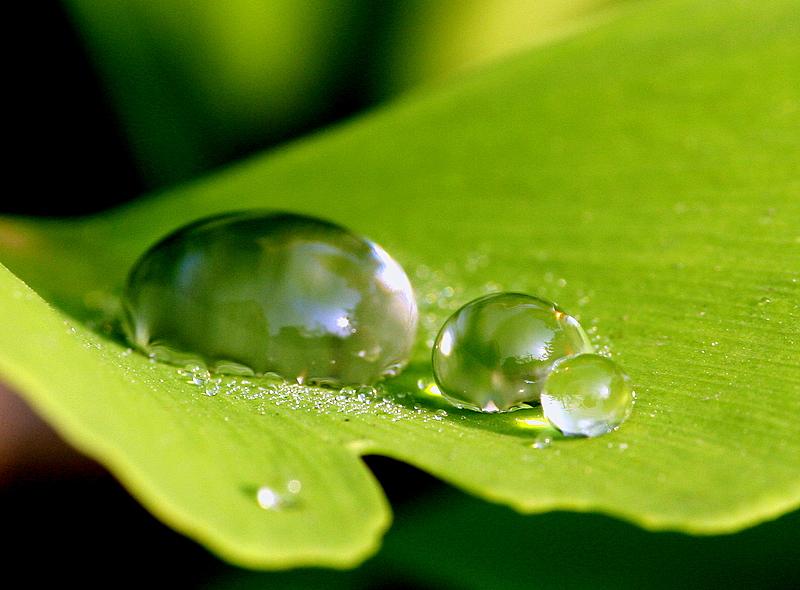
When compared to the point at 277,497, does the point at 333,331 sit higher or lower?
higher

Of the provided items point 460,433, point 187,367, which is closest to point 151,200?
point 187,367

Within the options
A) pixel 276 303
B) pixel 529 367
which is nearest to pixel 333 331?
pixel 276 303

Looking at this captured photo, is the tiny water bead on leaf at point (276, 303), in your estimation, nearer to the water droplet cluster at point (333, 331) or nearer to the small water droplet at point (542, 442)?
the water droplet cluster at point (333, 331)

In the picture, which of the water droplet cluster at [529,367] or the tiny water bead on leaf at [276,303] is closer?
the water droplet cluster at [529,367]

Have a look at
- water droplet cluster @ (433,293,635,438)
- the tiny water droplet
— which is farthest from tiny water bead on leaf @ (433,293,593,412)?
the tiny water droplet

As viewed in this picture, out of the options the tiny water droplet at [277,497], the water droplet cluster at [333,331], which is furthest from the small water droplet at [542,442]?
the tiny water droplet at [277,497]

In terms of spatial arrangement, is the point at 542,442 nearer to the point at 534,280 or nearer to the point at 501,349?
the point at 501,349

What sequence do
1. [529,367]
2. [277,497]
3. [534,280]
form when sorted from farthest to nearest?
[534,280]
[529,367]
[277,497]

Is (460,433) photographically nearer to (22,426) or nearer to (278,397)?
(278,397)
